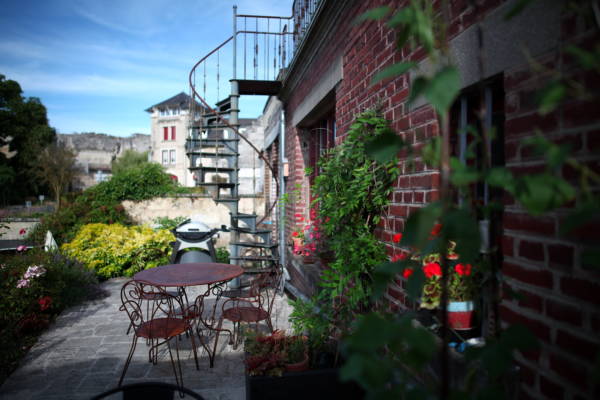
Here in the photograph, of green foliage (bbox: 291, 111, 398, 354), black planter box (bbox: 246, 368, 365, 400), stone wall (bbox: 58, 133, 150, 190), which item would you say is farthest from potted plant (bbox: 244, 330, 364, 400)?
stone wall (bbox: 58, 133, 150, 190)

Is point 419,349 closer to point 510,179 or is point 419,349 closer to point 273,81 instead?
point 510,179

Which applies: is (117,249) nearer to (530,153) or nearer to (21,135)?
(530,153)

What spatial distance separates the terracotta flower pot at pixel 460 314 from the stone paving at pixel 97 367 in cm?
189

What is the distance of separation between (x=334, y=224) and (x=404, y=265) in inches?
73.3

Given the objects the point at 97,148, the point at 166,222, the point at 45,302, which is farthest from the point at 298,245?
the point at 97,148

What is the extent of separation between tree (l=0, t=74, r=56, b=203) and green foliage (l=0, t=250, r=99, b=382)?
25750mm

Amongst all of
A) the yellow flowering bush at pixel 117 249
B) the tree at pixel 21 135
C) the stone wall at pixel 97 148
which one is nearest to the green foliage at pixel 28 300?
the yellow flowering bush at pixel 117 249

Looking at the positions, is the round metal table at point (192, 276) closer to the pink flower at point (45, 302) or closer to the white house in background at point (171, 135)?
the pink flower at point (45, 302)

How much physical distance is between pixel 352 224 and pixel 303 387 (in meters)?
1.16

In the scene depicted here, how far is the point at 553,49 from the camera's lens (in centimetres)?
115

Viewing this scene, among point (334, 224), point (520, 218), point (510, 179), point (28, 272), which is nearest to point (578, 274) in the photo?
point (520, 218)

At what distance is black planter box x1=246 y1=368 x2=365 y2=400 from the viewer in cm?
189

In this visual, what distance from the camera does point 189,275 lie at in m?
3.39

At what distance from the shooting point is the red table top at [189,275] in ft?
10.3
